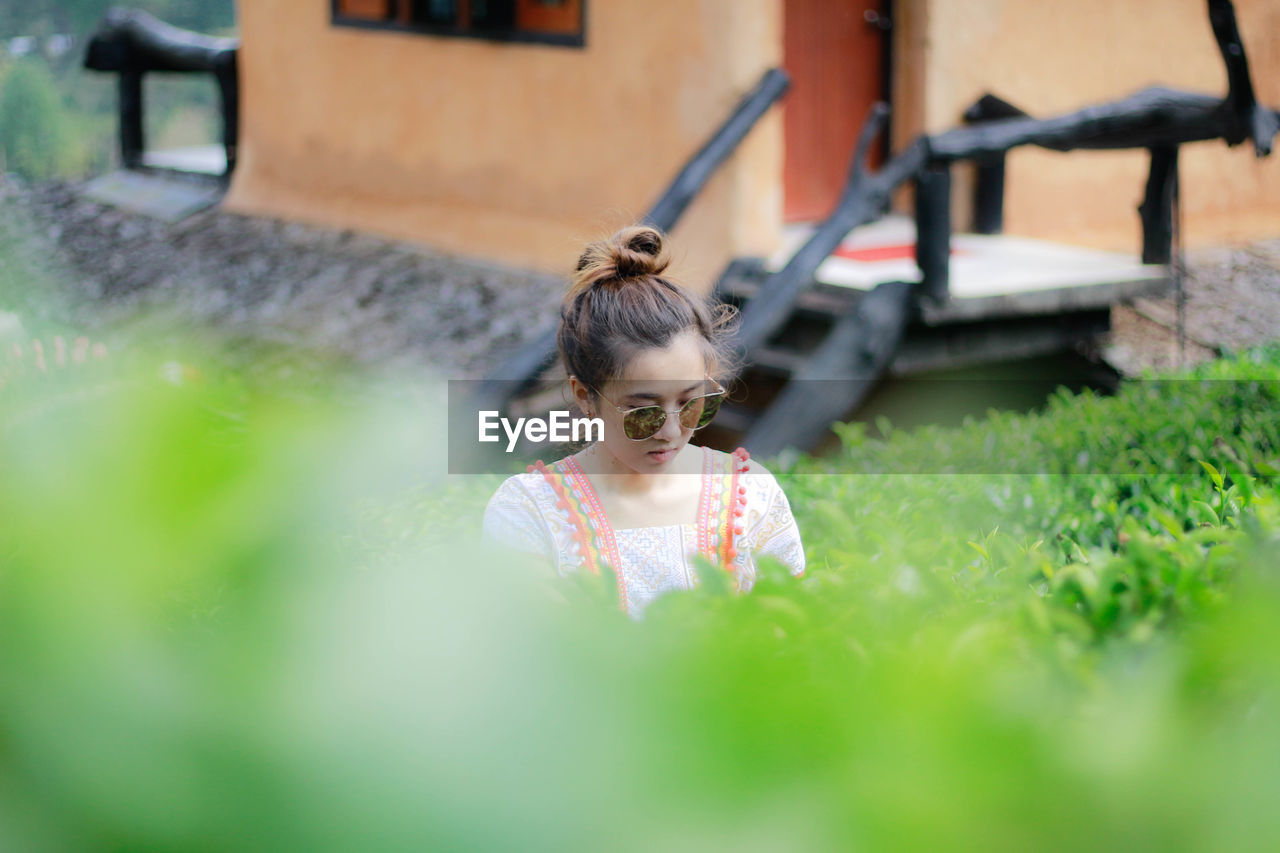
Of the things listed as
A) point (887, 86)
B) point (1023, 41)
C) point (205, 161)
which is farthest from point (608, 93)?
point (205, 161)

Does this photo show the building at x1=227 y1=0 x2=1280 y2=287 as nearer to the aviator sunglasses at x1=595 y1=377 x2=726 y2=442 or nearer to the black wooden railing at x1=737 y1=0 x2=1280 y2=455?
the black wooden railing at x1=737 y1=0 x2=1280 y2=455

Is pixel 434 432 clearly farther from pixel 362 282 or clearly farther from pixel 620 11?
pixel 362 282

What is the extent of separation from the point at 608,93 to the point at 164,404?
27.0 feet

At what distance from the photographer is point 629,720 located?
2.98 feet

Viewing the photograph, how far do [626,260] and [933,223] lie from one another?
4011 millimetres

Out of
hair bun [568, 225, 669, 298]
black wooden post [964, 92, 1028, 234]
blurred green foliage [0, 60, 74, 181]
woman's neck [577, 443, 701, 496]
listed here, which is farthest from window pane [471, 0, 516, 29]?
woman's neck [577, 443, 701, 496]

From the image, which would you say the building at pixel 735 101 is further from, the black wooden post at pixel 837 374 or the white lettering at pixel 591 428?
the white lettering at pixel 591 428

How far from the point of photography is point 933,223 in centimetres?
630

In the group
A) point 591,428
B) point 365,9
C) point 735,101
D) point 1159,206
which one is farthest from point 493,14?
point 591,428

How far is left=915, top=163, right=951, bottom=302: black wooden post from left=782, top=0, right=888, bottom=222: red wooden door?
2.71 m

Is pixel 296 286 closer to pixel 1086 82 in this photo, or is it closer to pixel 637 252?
pixel 1086 82

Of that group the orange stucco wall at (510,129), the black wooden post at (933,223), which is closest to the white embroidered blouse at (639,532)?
the black wooden post at (933,223)

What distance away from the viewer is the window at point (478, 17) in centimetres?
931

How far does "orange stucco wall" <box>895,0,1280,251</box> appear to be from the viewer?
872cm
